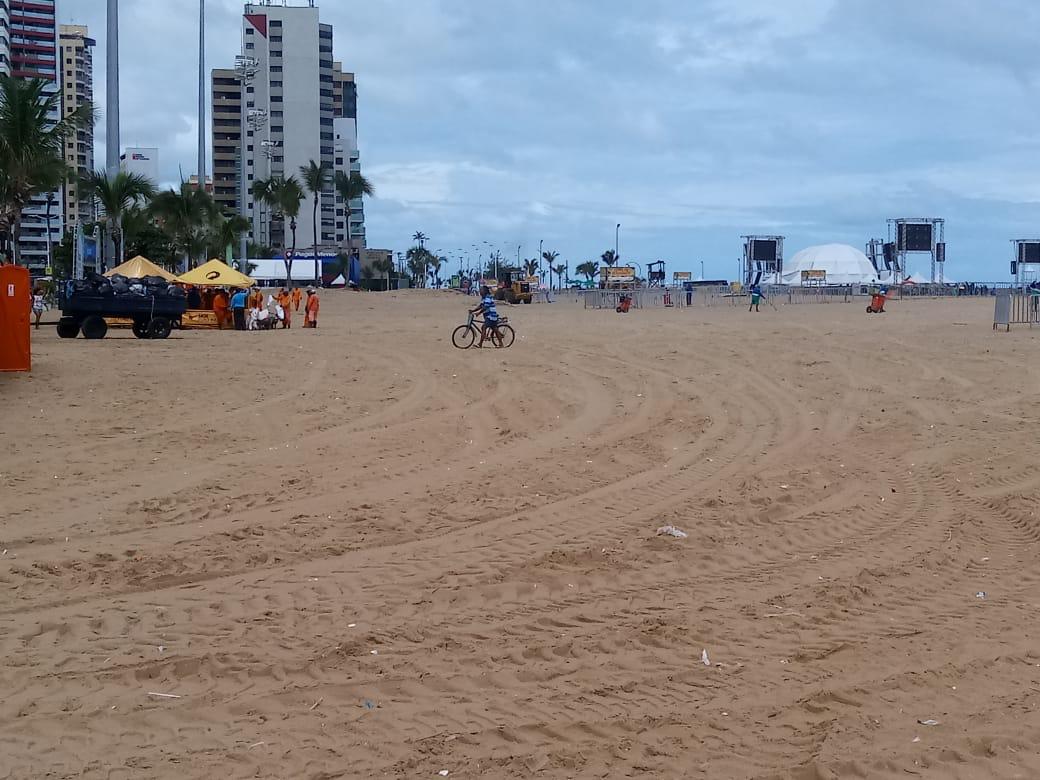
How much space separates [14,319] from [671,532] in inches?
473

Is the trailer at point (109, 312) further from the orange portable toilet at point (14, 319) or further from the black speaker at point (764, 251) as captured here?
the black speaker at point (764, 251)

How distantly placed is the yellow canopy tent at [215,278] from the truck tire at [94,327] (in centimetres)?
757

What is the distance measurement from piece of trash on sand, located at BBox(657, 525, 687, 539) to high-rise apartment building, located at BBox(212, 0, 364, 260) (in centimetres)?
11900

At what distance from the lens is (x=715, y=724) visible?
4672 mm

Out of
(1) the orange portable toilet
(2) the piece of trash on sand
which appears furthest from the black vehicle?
(2) the piece of trash on sand

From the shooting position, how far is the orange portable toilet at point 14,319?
16.2 m

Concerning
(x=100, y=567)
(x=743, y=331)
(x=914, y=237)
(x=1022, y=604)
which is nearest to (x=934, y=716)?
(x=1022, y=604)

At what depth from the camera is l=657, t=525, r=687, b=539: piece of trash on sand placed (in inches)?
312

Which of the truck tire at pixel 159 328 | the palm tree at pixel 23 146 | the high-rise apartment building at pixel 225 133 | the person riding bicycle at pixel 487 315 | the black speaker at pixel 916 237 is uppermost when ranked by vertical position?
the high-rise apartment building at pixel 225 133

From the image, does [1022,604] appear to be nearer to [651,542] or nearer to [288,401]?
[651,542]

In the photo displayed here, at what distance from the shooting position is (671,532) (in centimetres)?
798

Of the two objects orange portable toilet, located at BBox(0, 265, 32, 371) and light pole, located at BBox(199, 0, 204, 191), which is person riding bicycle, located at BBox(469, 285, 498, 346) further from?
light pole, located at BBox(199, 0, 204, 191)

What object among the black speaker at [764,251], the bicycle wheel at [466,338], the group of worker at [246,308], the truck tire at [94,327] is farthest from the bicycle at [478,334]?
the black speaker at [764,251]

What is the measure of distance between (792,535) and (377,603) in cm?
324
